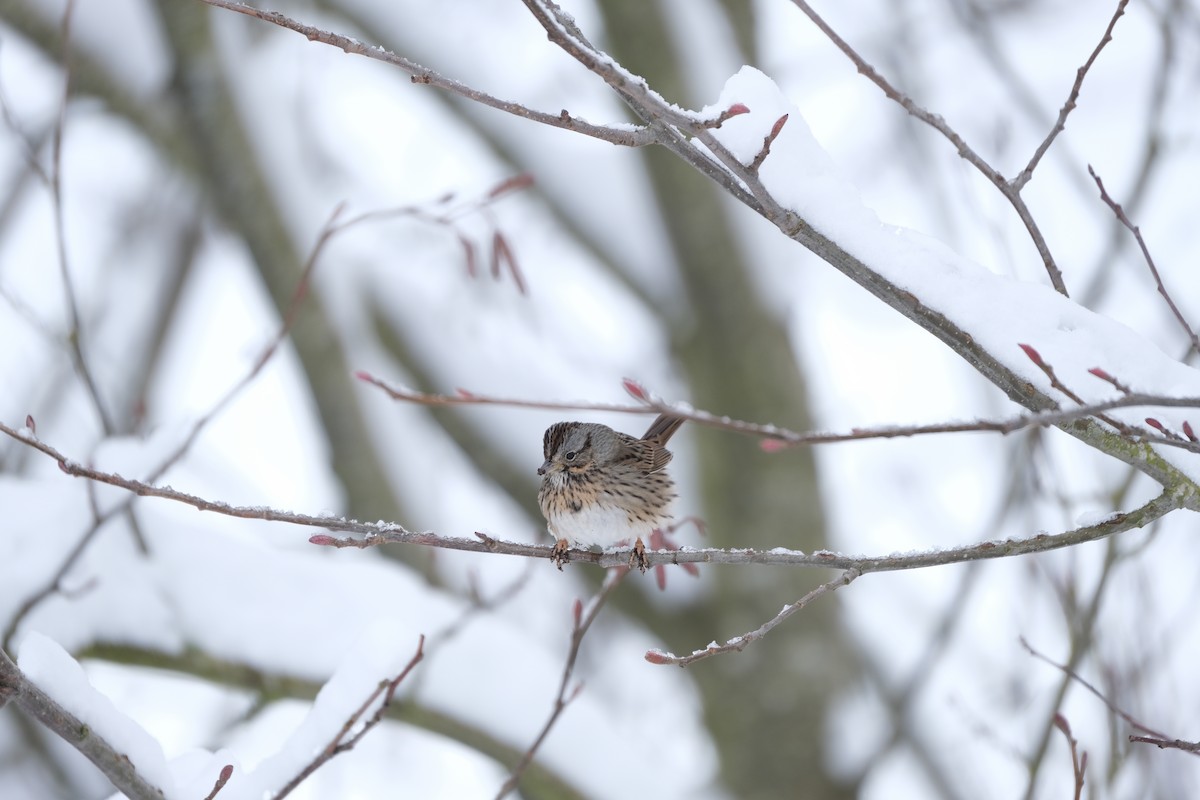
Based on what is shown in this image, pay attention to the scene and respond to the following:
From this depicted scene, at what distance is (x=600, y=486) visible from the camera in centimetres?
398

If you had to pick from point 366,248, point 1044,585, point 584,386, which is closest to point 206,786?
point 1044,585

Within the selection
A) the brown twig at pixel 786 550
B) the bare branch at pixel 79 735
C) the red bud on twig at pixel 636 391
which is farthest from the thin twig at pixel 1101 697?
the bare branch at pixel 79 735

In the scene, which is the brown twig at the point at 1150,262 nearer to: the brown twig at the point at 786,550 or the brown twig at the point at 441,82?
the brown twig at the point at 786,550

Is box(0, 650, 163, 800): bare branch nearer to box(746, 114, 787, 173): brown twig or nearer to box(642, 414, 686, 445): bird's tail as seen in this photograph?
box(746, 114, 787, 173): brown twig

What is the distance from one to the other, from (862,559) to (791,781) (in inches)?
181

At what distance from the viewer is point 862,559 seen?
1883mm

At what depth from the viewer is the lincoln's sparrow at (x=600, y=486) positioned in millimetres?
3906

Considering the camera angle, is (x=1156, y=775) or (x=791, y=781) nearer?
(x=1156, y=775)

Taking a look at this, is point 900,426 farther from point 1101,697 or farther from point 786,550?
point 1101,697

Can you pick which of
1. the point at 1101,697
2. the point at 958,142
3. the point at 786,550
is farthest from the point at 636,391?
the point at 1101,697

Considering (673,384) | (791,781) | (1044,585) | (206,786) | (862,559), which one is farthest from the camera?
(673,384)

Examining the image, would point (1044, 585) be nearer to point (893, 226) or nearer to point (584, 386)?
point (893, 226)

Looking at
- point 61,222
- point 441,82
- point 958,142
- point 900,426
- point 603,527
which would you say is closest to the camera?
point 900,426

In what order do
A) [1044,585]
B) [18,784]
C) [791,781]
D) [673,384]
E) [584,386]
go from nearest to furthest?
1. [1044,585]
2. [18,784]
3. [791,781]
4. [673,384]
5. [584,386]
